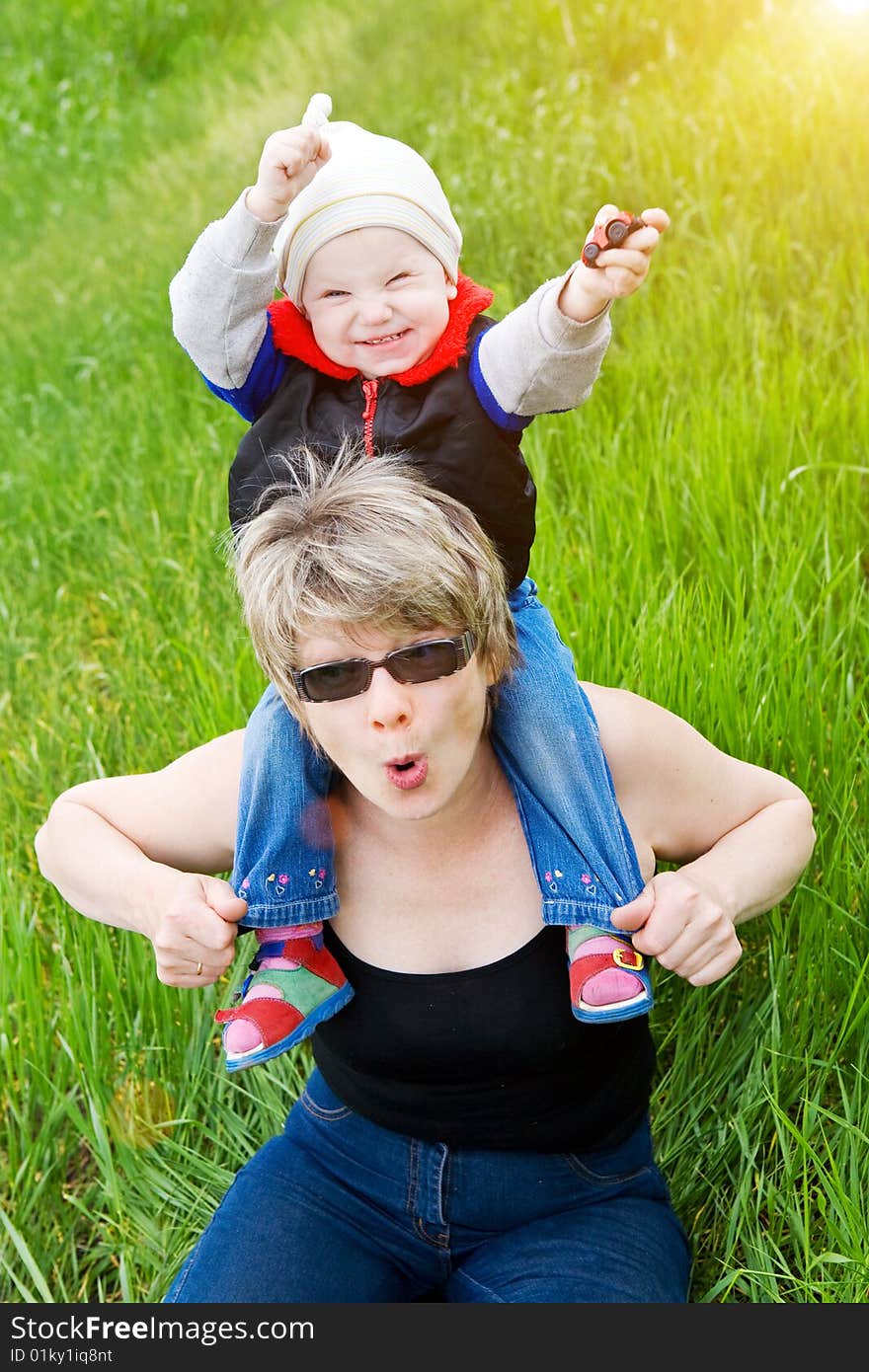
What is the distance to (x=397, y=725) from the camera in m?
1.71

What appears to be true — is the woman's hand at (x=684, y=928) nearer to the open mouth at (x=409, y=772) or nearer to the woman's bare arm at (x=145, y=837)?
the open mouth at (x=409, y=772)

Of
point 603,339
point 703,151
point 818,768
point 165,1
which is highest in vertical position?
point 165,1

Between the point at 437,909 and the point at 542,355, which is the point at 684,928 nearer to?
the point at 437,909

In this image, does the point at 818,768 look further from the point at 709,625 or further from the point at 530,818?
the point at 530,818

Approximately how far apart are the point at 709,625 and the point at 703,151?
2523mm

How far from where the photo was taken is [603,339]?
1778 mm

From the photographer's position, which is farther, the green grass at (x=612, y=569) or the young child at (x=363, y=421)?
the green grass at (x=612, y=569)

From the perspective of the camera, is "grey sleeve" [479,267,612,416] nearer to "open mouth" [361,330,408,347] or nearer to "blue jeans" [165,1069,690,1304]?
"open mouth" [361,330,408,347]

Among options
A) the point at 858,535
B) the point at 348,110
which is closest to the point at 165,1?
the point at 348,110

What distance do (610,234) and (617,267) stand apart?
4 cm

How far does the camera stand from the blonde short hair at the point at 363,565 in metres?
1.72

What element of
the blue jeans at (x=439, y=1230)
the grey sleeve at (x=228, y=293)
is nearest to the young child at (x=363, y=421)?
the grey sleeve at (x=228, y=293)

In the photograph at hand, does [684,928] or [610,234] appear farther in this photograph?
[684,928]

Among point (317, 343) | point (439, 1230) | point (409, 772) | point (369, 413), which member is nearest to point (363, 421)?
point (369, 413)
